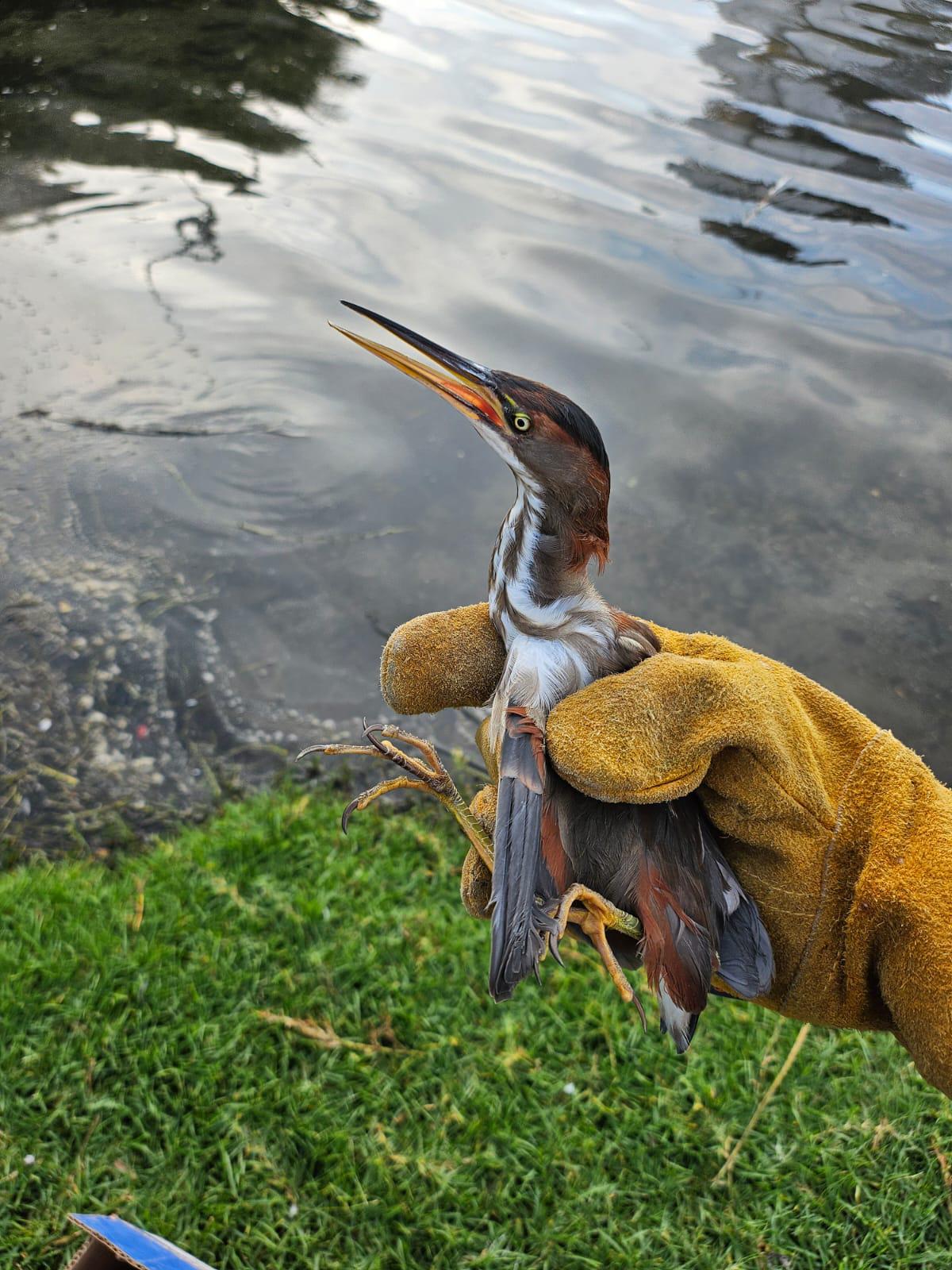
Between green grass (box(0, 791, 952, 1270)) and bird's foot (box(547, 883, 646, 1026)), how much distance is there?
4.18ft

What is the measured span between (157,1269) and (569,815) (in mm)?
1205

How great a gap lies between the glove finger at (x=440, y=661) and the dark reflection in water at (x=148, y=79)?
6626mm

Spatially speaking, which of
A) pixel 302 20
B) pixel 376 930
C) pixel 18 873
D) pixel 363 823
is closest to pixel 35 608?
pixel 18 873

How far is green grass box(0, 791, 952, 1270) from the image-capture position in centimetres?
311

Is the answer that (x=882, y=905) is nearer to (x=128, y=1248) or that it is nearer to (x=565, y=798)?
(x=565, y=798)

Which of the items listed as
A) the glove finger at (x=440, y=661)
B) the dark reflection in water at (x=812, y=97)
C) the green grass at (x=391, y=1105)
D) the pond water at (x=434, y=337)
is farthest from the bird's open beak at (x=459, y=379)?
the dark reflection in water at (x=812, y=97)

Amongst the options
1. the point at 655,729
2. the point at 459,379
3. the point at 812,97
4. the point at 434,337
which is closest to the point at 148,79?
the point at 434,337

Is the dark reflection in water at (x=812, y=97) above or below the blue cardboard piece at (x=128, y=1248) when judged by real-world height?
above

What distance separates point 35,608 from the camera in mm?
5195

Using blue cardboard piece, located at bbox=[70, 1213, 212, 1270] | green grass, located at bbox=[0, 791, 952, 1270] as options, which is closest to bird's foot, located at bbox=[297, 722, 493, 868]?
blue cardboard piece, located at bbox=[70, 1213, 212, 1270]

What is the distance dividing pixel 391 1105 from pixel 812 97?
782cm

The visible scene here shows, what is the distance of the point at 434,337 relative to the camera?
6.41 metres

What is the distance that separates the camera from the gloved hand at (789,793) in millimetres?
2102

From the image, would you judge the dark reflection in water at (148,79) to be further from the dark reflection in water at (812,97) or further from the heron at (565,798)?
the heron at (565,798)
